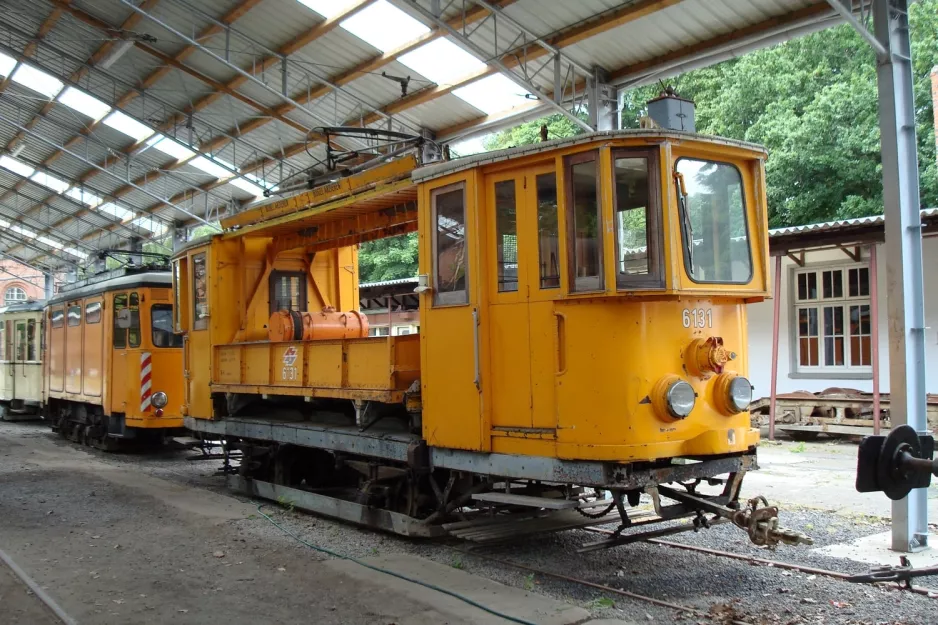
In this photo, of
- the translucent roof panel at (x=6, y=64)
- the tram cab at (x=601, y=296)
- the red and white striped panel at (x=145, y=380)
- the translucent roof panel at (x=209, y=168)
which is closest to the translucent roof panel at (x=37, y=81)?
the translucent roof panel at (x=6, y=64)

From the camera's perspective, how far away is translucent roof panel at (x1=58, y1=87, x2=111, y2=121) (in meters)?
22.2

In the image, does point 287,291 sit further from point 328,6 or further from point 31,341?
point 31,341

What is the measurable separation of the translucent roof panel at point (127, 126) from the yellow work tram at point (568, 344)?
18.2 m

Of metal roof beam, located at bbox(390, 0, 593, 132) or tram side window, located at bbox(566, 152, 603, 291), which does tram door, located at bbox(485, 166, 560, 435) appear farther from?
metal roof beam, located at bbox(390, 0, 593, 132)

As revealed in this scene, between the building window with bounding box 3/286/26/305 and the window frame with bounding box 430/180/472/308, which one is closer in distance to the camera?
the window frame with bounding box 430/180/472/308

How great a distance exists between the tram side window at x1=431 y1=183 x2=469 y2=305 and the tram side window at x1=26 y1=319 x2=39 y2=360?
645 inches

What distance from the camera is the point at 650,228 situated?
5.73 metres

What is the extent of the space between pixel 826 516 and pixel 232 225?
7642 millimetres

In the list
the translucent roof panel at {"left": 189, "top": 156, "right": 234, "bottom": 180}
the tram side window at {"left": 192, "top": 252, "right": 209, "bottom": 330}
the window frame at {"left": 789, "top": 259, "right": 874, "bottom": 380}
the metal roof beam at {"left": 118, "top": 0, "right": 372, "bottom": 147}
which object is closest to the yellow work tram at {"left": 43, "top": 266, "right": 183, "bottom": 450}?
the tram side window at {"left": 192, "top": 252, "right": 209, "bottom": 330}

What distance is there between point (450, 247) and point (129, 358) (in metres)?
9.12

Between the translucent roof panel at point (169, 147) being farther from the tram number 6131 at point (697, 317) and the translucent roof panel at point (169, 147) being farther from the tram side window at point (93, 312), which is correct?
the tram number 6131 at point (697, 317)

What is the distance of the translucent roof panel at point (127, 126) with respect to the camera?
76.8 feet

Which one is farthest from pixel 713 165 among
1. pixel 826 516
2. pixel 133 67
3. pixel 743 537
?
pixel 133 67

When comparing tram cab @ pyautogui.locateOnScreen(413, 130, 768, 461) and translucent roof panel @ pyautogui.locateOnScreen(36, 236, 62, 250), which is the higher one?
translucent roof panel @ pyautogui.locateOnScreen(36, 236, 62, 250)
